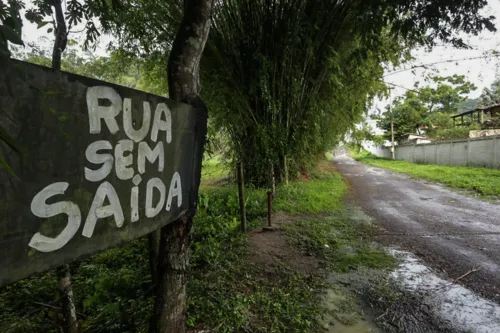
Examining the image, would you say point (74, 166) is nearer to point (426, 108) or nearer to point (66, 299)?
point (66, 299)

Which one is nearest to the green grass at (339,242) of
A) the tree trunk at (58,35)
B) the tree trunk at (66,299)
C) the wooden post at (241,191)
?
the wooden post at (241,191)

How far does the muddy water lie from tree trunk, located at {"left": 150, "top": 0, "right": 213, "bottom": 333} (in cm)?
120

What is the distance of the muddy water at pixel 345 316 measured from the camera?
1.99m

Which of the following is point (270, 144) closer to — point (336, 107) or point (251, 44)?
→ point (251, 44)

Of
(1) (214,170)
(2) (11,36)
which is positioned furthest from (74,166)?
(1) (214,170)

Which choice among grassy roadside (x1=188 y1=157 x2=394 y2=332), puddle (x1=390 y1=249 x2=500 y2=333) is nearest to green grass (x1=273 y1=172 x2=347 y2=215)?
grassy roadside (x1=188 y1=157 x2=394 y2=332)

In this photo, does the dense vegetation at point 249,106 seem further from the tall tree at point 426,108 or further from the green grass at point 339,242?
the tall tree at point 426,108

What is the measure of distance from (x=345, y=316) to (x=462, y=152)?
11788mm

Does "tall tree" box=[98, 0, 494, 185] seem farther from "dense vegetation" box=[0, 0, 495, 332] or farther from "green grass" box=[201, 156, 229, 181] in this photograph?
"green grass" box=[201, 156, 229, 181]

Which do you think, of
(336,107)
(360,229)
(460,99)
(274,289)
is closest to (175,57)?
(274,289)

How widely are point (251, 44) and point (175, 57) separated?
4.22 meters

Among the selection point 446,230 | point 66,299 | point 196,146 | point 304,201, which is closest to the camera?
point 196,146

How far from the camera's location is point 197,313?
196 cm

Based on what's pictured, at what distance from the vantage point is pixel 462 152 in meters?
11.0
